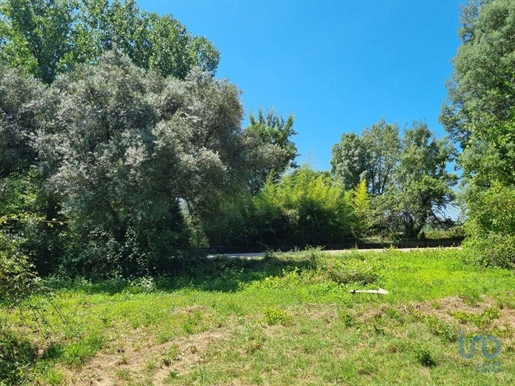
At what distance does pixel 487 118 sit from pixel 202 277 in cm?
983

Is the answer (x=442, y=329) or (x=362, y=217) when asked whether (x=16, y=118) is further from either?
(x=362, y=217)

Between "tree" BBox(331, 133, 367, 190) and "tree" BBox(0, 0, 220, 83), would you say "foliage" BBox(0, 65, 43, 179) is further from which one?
"tree" BBox(331, 133, 367, 190)

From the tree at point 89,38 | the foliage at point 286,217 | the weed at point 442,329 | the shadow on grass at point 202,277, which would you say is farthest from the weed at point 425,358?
the tree at point 89,38

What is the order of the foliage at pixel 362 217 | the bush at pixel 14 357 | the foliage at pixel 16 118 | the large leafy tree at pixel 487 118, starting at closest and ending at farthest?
the bush at pixel 14 357, the large leafy tree at pixel 487 118, the foliage at pixel 16 118, the foliage at pixel 362 217

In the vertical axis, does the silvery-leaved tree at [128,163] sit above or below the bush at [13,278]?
above

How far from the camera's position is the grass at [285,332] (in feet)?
14.0

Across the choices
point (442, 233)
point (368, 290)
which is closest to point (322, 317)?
point (368, 290)

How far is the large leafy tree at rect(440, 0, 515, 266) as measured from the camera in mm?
10102

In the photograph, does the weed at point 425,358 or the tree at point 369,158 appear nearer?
the weed at point 425,358

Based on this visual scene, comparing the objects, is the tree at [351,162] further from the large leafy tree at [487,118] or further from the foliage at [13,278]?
the foliage at [13,278]

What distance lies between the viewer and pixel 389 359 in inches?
179

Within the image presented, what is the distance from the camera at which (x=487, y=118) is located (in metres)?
11.1

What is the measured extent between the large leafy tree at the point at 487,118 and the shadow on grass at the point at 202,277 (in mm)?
5666

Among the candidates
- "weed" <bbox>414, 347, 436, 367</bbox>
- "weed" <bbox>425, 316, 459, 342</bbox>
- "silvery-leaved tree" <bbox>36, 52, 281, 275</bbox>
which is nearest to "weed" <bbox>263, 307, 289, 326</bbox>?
"weed" <bbox>414, 347, 436, 367</bbox>
